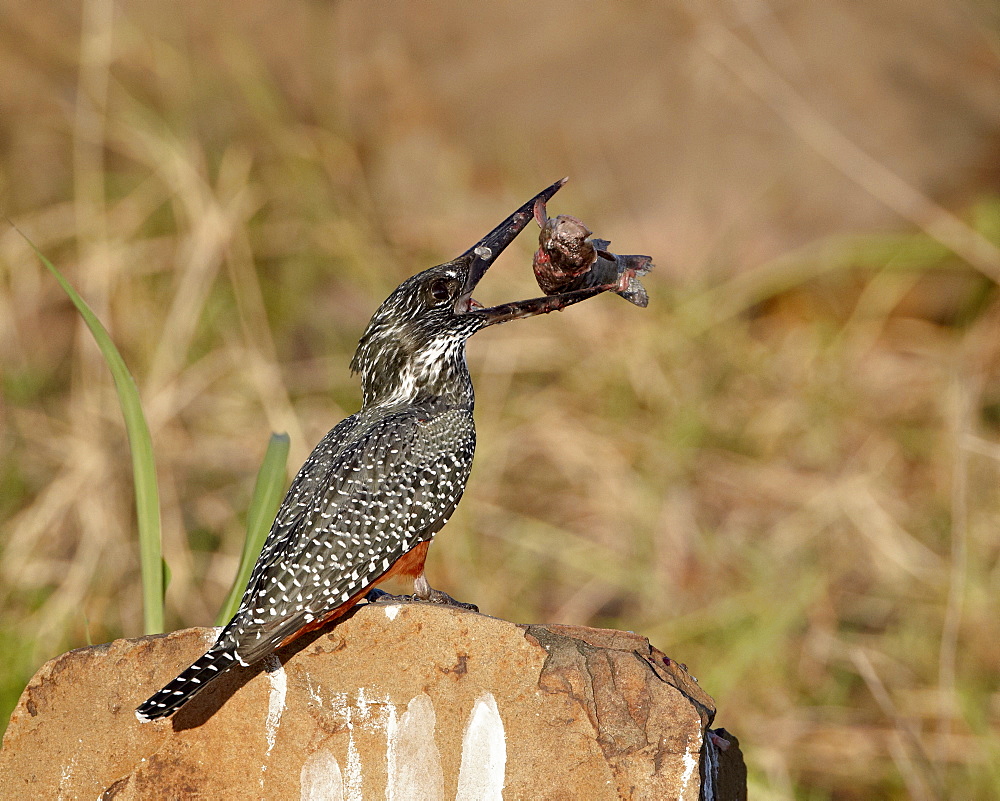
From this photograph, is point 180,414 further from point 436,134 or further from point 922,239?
point 922,239

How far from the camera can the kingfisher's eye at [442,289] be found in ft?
14.2

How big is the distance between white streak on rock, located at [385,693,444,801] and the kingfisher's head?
130 centimetres

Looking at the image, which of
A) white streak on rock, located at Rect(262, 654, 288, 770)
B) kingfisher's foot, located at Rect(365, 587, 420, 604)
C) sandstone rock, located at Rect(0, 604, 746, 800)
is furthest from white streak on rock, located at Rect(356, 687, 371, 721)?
kingfisher's foot, located at Rect(365, 587, 420, 604)

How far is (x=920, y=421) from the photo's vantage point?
8.62m

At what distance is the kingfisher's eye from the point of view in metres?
4.34

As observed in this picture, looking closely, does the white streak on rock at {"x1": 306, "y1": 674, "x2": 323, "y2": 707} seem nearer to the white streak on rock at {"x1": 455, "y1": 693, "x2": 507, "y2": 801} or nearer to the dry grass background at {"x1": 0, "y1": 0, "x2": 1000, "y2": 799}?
the white streak on rock at {"x1": 455, "y1": 693, "x2": 507, "y2": 801}

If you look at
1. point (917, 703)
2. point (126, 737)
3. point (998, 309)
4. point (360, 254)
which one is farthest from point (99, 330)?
point (998, 309)

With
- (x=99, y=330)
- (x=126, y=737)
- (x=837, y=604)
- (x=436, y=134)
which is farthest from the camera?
(x=436, y=134)

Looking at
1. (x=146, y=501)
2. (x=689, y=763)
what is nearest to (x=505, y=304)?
(x=146, y=501)

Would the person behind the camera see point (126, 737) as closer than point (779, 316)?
Yes

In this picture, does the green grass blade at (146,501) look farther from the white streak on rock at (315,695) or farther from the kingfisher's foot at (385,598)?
the white streak on rock at (315,695)

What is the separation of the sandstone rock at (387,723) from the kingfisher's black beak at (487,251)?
1311mm

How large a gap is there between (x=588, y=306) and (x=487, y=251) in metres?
4.16

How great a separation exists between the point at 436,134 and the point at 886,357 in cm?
416
